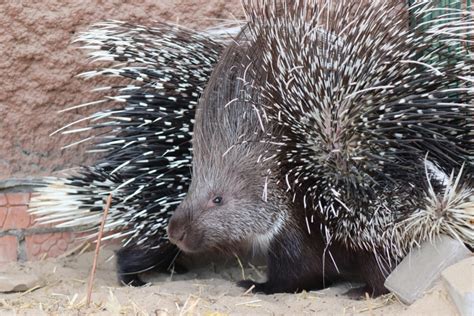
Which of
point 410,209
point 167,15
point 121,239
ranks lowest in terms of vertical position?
point 121,239

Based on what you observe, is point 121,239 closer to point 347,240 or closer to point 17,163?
point 17,163

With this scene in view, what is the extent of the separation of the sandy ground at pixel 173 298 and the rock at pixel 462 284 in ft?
0.17

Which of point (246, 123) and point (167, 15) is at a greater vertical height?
point (167, 15)

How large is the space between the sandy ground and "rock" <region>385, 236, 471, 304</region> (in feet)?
0.16

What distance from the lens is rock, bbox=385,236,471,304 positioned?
223cm

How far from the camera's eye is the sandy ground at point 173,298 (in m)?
2.17

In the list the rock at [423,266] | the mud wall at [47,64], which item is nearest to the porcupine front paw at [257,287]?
the rock at [423,266]

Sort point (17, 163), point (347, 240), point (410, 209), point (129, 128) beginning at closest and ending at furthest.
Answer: point (410, 209)
point (347, 240)
point (129, 128)
point (17, 163)

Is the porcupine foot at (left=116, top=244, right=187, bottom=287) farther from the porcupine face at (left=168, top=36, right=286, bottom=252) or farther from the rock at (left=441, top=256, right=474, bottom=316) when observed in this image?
the rock at (left=441, top=256, right=474, bottom=316)

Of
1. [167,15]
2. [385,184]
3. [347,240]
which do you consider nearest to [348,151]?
[385,184]

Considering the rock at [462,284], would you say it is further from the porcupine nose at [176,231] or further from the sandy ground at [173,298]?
the porcupine nose at [176,231]

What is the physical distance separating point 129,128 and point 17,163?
1.58 feet

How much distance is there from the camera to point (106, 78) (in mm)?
2998

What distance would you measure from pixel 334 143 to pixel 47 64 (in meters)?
1.13
